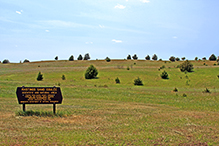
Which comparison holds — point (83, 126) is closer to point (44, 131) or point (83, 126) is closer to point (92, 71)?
point (44, 131)

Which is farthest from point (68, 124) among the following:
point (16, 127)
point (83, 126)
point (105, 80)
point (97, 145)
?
point (105, 80)

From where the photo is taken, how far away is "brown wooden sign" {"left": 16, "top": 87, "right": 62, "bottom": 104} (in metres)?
15.1

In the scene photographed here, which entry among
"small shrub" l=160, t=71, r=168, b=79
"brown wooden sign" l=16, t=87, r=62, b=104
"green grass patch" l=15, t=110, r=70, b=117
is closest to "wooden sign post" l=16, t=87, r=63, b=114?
"brown wooden sign" l=16, t=87, r=62, b=104

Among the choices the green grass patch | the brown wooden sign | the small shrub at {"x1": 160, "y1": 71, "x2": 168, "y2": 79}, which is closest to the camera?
the green grass patch

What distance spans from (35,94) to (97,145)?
312 inches

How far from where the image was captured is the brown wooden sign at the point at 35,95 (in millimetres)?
15148

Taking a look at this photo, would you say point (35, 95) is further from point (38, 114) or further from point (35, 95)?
point (38, 114)

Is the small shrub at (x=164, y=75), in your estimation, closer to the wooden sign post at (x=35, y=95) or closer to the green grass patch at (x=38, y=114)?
the green grass patch at (x=38, y=114)

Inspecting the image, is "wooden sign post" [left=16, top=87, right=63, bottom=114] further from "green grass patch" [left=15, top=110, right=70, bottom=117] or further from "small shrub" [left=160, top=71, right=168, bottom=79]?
"small shrub" [left=160, top=71, right=168, bottom=79]

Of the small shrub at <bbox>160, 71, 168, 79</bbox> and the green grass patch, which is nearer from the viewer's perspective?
the green grass patch

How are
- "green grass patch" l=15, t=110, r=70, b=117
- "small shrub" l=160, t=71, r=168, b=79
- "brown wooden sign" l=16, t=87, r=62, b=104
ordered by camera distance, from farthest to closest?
"small shrub" l=160, t=71, r=168, b=79, "brown wooden sign" l=16, t=87, r=62, b=104, "green grass patch" l=15, t=110, r=70, b=117

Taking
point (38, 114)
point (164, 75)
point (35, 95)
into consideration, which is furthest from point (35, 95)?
point (164, 75)

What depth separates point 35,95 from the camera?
50.2ft

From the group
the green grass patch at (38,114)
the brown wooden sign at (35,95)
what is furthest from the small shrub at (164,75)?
the brown wooden sign at (35,95)
